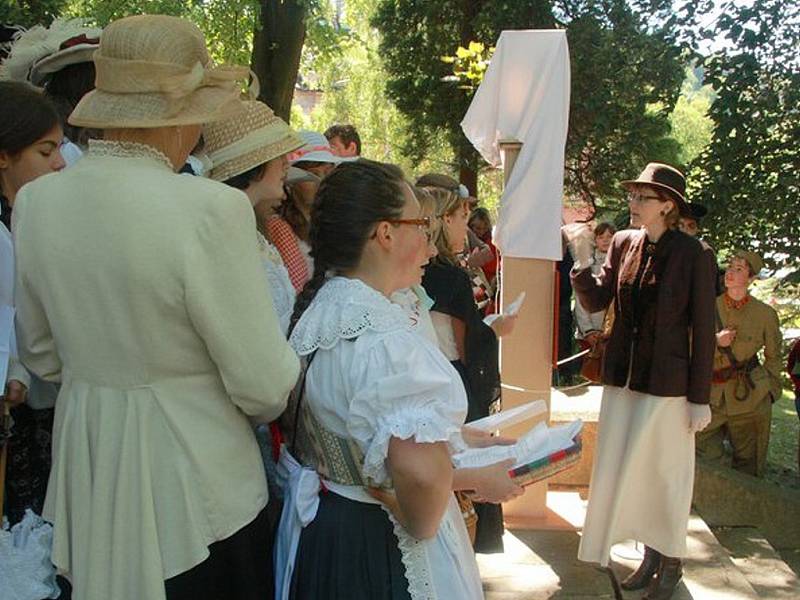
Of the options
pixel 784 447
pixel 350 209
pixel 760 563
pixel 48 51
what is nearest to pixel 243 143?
pixel 350 209

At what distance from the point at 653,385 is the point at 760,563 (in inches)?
77.5

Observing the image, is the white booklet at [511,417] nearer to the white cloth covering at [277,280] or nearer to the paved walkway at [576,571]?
the white cloth covering at [277,280]

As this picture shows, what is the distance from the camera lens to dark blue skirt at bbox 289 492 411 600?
2.03 metres

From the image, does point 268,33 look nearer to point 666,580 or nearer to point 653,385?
point 653,385

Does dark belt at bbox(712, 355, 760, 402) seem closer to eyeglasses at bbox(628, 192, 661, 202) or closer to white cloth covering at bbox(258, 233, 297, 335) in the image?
eyeglasses at bbox(628, 192, 661, 202)

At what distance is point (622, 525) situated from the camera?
4.34 m

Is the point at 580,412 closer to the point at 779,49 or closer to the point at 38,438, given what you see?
the point at 779,49

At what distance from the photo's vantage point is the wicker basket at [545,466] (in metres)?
2.14

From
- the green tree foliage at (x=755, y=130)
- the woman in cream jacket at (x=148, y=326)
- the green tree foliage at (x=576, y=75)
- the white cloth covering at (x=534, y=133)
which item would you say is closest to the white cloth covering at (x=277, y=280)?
the woman in cream jacket at (x=148, y=326)

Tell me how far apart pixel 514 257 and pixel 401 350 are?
3.13m

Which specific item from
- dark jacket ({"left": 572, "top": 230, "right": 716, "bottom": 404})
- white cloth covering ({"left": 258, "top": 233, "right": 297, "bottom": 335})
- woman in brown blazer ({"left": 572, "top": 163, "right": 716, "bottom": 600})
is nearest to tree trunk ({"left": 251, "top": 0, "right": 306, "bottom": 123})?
woman in brown blazer ({"left": 572, "top": 163, "right": 716, "bottom": 600})

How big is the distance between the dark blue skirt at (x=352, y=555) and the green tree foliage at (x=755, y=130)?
4859 mm

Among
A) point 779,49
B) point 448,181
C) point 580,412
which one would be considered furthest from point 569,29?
point 448,181

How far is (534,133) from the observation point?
488 cm
